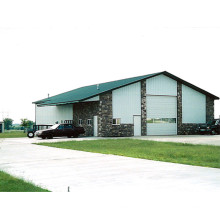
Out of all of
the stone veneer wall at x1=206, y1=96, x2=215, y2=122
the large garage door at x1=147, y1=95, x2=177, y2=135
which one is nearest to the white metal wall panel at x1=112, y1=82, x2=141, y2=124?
the large garage door at x1=147, y1=95, x2=177, y2=135

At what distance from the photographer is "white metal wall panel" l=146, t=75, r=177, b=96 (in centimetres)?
3297

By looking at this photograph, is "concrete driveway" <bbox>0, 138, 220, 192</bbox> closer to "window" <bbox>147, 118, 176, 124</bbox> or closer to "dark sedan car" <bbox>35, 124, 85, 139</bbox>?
"dark sedan car" <bbox>35, 124, 85, 139</bbox>

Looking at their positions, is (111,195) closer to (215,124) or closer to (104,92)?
(104,92)

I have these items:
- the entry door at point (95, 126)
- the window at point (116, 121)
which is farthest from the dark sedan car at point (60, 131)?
the window at point (116, 121)

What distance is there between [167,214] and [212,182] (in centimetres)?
312

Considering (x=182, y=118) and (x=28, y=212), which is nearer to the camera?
(x=28, y=212)

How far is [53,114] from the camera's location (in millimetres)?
40031

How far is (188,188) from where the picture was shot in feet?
24.1

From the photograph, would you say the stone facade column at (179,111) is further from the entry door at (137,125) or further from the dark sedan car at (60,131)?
the dark sedan car at (60,131)

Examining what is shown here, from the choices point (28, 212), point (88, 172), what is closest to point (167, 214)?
point (28, 212)

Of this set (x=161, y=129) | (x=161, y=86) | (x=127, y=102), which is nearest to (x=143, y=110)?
(x=127, y=102)

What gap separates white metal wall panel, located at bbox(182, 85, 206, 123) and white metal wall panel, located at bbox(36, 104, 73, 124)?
461 inches

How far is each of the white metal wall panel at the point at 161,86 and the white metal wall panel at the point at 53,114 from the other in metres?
8.60

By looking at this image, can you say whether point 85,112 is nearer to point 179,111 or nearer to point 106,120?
point 106,120
